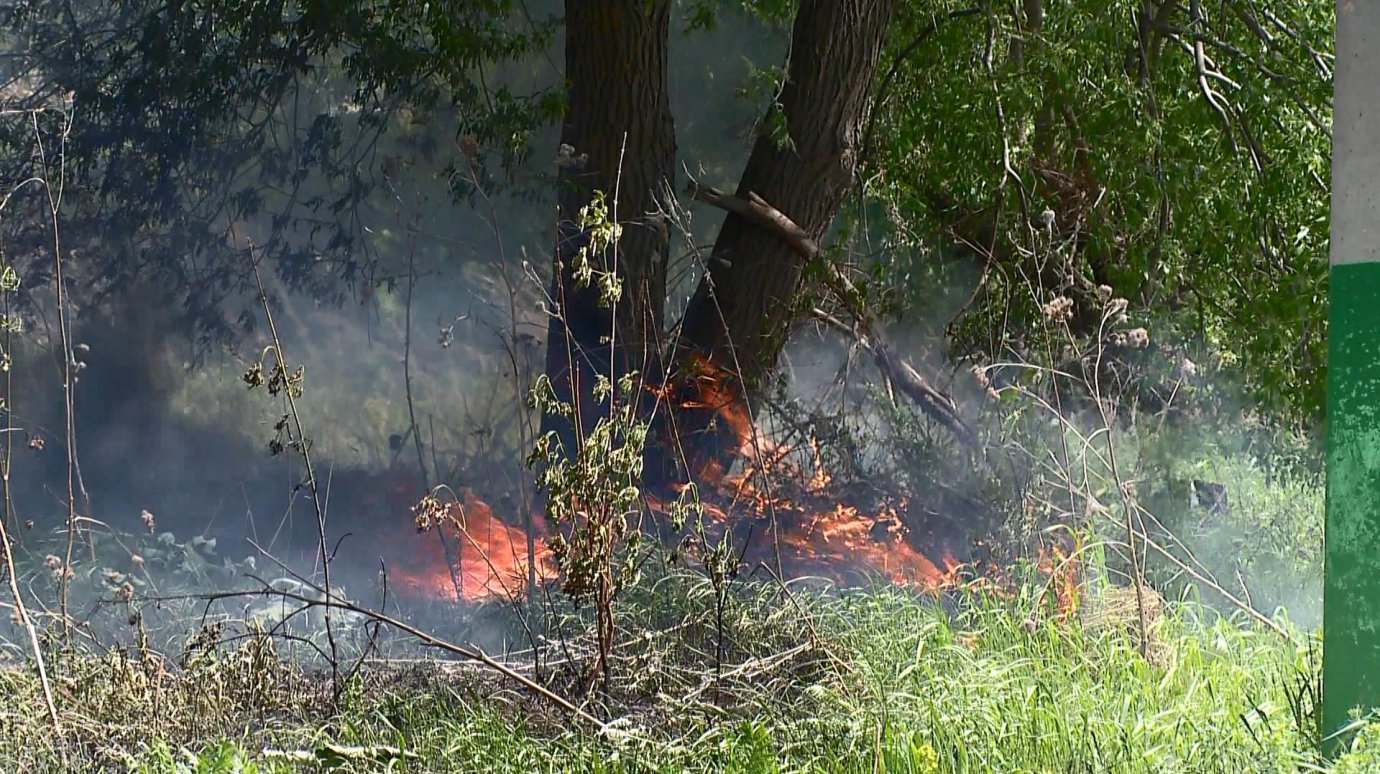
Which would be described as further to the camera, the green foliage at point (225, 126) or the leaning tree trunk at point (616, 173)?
the leaning tree trunk at point (616, 173)

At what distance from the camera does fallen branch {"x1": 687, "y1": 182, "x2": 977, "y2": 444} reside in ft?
18.1

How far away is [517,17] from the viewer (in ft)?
16.9

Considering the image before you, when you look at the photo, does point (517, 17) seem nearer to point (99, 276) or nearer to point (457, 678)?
point (99, 276)

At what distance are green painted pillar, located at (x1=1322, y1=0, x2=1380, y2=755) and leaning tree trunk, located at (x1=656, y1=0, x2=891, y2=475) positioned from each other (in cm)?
248

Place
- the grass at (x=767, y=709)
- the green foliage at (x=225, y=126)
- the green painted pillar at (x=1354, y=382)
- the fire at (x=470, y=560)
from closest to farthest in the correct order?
the green painted pillar at (x=1354, y=382), the grass at (x=767, y=709), the green foliage at (x=225, y=126), the fire at (x=470, y=560)

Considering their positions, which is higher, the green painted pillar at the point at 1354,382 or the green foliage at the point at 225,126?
the green foliage at the point at 225,126

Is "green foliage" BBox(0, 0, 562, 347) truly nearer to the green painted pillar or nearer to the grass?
the grass

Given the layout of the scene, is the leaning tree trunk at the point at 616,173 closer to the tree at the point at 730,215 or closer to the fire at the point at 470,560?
the tree at the point at 730,215

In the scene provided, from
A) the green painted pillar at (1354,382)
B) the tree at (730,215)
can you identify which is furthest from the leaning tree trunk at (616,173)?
the green painted pillar at (1354,382)

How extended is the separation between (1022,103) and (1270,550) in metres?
2.41

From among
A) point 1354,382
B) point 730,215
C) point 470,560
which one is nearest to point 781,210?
point 730,215

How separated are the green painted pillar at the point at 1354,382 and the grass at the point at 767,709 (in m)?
0.24

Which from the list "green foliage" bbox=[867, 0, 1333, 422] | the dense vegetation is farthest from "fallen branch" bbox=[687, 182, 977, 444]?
"green foliage" bbox=[867, 0, 1333, 422]

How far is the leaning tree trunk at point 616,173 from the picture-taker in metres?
5.13
